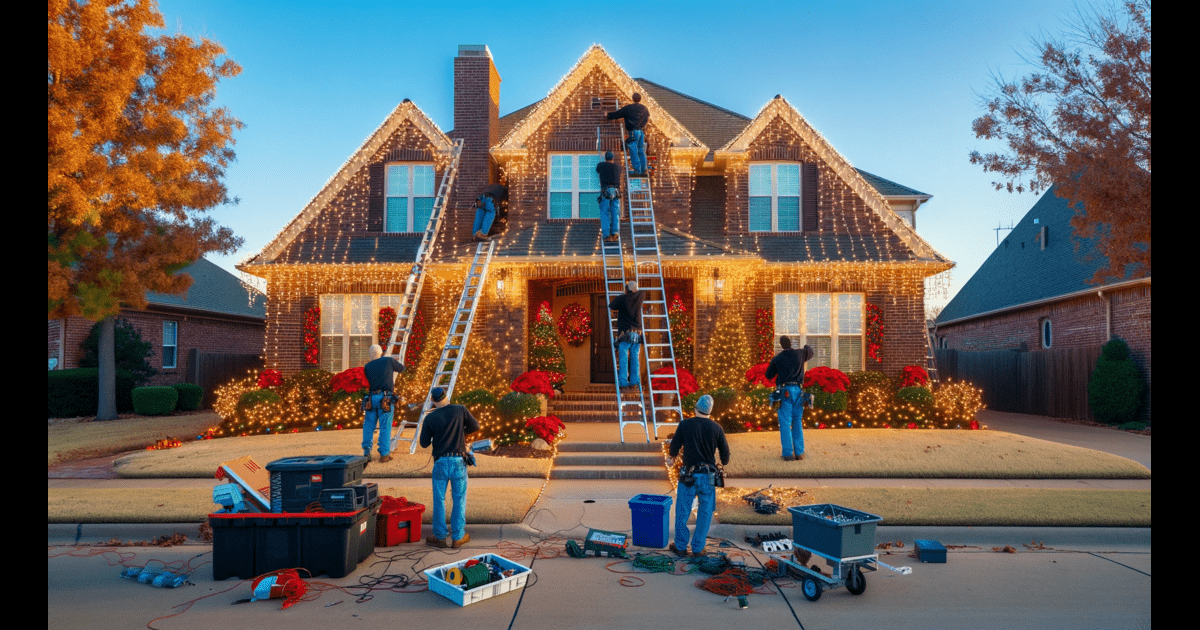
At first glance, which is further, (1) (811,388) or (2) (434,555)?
(1) (811,388)

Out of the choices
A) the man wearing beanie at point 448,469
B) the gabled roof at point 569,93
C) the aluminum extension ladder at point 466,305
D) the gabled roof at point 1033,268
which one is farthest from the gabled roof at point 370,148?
the gabled roof at point 1033,268

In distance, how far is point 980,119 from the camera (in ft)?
31.2

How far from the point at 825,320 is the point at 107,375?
19.0 meters

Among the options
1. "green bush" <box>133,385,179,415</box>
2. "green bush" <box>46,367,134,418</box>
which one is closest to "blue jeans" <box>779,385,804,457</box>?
"green bush" <box>133,385,179,415</box>

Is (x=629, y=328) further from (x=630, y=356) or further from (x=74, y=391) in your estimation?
(x=74, y=391)

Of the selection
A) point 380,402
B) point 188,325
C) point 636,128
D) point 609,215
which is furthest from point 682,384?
point 188,325

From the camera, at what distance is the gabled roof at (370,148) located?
16.8m

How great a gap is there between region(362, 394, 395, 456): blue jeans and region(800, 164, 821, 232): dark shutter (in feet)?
35.7

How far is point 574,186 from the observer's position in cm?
1623

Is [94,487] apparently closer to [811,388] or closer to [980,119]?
[811,388]

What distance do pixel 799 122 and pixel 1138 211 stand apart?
9192 mm

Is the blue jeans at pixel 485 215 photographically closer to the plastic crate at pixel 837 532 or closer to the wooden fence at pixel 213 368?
the wooden fence at pixel 213 368
